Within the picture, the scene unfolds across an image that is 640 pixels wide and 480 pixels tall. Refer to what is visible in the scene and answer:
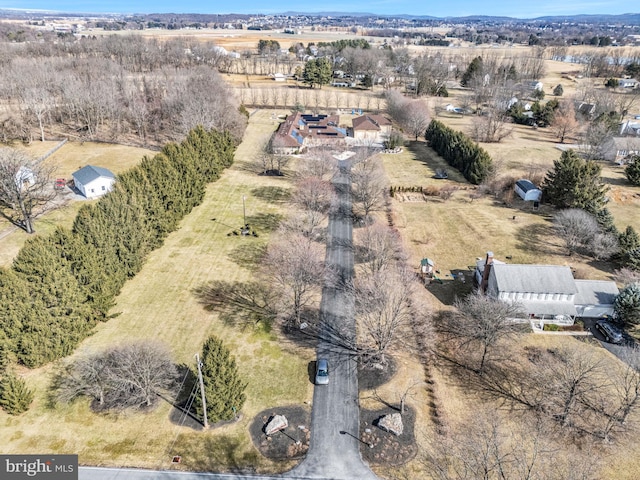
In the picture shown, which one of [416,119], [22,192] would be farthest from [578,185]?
[22,192]

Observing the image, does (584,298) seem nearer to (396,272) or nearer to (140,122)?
(396,272)

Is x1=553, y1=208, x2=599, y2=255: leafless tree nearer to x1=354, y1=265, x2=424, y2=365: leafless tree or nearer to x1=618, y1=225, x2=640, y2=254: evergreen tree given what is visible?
x1=618, y1=225, x2=640, y2=254: evergreen tree

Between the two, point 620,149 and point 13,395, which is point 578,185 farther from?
point 13,395

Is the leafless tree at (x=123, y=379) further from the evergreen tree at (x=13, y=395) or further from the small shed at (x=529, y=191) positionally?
the small shed at (x=529, y=191)

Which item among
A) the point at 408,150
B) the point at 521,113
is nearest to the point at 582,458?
the point at 408,150

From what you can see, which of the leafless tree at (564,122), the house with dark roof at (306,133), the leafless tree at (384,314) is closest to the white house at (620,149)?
the leafless tree at (564,122)

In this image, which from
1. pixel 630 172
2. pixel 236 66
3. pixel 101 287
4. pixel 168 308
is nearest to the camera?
pixel 101 287
